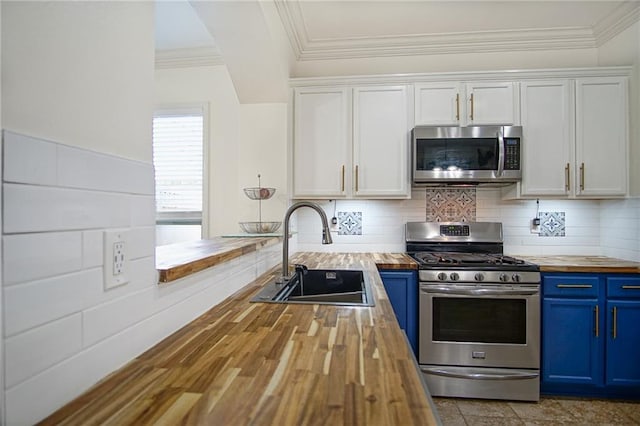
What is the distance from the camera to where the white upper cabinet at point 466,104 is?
2.58 metres

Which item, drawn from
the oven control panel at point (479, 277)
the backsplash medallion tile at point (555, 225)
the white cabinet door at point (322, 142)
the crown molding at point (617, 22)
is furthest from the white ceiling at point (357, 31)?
the oven control panel at point (479, 277)

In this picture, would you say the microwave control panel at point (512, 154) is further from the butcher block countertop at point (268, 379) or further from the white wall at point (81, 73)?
the white wall at point (81, 73)

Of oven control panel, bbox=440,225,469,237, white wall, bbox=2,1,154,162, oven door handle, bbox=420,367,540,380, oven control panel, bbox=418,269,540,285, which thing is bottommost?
oven door handle, bbox=420,367,540,380

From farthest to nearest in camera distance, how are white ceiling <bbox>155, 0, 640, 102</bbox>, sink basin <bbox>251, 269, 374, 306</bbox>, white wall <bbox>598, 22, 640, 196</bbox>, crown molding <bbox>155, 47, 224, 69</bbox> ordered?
crown molding <bbox>155, 47, 224, 69</bbox>
white wall <bbox>598, 22, 640, 196</bbox>
white ceiling <bbox>155, 0, 640, 102</bbox>
sink basin <bbox>251, 269, 374, 306</bbox>

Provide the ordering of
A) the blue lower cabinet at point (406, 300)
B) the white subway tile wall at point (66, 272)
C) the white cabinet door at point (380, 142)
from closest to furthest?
1. the white subway tile wall at point (66, 272)
2. the blue lower cabinet at point (406, 300)
3. the white cabinet door at point (380, 142)

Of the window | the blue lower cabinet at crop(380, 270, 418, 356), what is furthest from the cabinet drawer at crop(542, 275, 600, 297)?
the window

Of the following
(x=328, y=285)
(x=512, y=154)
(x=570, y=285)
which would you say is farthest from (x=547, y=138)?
(x=328, y=285)

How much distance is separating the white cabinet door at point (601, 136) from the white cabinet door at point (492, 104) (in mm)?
481

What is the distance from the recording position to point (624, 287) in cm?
225

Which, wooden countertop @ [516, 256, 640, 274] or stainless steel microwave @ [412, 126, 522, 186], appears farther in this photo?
stainless steel microwave @ [412, 126, 522, 186]

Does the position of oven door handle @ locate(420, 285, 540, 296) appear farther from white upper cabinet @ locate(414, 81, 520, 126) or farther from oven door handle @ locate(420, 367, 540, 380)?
white upper cabinet @ locate(414, 81, 520, 126)

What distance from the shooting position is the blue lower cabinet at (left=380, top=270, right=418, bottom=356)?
7.68 ft

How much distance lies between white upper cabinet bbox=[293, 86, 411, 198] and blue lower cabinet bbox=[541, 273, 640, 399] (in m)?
1.32

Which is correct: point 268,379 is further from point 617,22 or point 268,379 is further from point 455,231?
point 617,22
